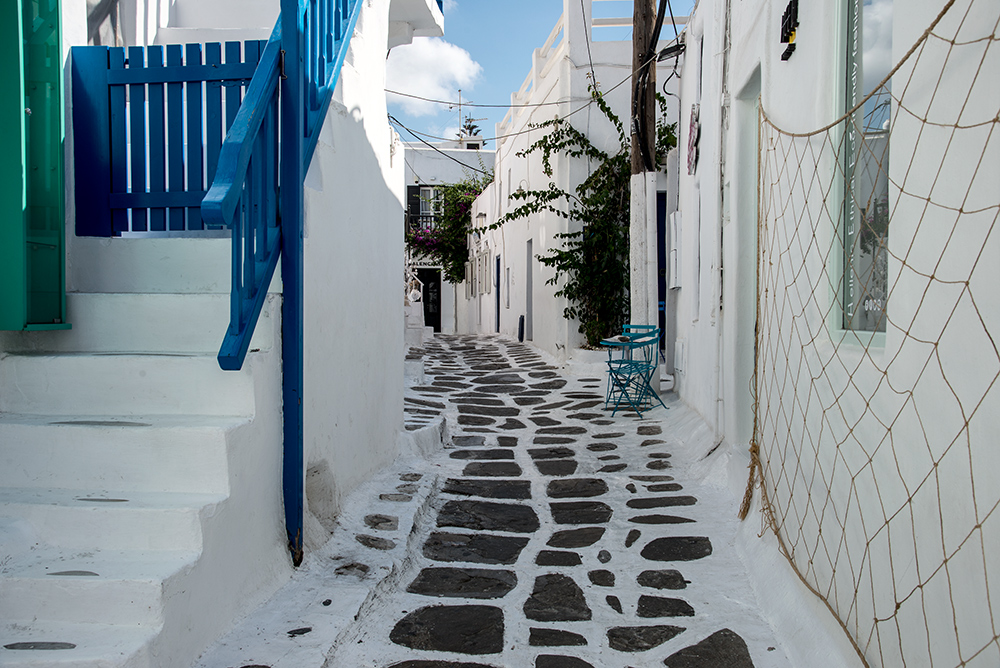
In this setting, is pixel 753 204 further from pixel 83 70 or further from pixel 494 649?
pixel 83 70

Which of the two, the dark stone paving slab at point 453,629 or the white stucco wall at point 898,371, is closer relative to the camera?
the white stucco wall at point 898,371

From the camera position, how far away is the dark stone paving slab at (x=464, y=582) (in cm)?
299

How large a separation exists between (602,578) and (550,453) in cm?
231

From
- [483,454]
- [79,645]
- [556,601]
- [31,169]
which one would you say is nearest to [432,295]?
[483,454]

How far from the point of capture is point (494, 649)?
2516 mm

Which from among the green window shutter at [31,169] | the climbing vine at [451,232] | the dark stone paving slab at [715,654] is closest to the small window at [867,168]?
the dark stone paving slab at [715,654]

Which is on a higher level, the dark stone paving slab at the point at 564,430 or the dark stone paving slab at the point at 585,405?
the dark stone paving slab at the point at 585,405

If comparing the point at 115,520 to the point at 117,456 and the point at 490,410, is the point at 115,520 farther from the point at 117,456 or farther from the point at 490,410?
the point at 490,410

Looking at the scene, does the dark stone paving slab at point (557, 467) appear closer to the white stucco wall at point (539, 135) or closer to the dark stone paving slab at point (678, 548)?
the dark stone paving slab at point (678, 548)

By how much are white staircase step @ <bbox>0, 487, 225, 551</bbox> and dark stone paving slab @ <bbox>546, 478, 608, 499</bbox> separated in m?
2.51

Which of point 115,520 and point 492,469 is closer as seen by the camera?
point 115,520

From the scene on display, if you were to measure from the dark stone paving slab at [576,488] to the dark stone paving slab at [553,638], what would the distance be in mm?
1750

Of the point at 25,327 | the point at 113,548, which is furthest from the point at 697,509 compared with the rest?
the point at 25,327

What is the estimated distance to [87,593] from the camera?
2.04m
